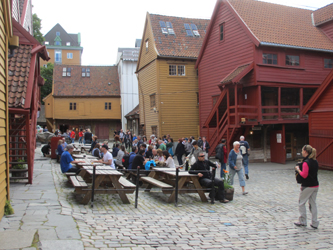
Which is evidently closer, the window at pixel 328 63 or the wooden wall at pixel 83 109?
the window at pixel 328 63

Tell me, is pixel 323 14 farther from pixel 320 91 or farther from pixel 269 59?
pixel 320 91

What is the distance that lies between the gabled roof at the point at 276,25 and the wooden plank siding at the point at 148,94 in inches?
230

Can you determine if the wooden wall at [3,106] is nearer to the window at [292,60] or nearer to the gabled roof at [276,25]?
the gabled roof at [276,25]

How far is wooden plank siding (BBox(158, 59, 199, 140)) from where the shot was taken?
28266mm

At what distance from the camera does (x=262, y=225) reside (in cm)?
768

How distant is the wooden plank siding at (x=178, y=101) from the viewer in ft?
92.7

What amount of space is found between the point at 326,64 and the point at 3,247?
76.1ft

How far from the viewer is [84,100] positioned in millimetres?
44531

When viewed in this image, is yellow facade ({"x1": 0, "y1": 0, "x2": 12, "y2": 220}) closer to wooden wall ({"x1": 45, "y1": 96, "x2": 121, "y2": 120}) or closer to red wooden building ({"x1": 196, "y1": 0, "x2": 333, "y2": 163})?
red wooden building ({"x1": 196, "y1": 0, "x2": 333, "y2": 163})

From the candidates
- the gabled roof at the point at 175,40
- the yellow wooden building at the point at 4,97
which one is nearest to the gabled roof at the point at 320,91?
the gabled roof at the point at 175,40

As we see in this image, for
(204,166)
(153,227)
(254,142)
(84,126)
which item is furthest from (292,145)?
(84,126)

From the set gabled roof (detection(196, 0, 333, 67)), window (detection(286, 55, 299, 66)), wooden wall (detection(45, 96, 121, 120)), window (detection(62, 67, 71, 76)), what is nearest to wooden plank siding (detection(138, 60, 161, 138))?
gabled roof (detection(196, 0, 333, 67))

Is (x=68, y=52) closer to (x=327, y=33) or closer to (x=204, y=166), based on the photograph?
(x=327, y=33)

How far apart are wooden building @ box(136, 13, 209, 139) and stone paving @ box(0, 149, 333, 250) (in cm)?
1747
